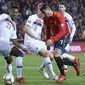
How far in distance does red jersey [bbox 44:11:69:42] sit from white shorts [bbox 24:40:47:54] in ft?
1.35

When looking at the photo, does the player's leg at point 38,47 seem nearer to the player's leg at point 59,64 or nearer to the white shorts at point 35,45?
the white shorts at point 35,45

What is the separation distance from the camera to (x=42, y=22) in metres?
11.6

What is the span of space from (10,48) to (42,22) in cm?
121

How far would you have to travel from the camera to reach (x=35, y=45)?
37.3 feet

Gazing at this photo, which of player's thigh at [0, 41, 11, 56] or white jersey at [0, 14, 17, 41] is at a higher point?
white jersey at [0, 14, 17, 41]

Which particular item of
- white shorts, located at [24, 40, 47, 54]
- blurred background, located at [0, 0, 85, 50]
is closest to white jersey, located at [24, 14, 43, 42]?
white shorts, located at [24, 40, 47, 54]

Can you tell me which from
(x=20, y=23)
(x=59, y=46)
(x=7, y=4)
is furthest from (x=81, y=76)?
(x=7, y=4)

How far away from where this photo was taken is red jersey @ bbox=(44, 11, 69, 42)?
1125 cm

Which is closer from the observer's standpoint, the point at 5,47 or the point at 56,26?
the point at 5,47

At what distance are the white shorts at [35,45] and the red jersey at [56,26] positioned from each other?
41 cm

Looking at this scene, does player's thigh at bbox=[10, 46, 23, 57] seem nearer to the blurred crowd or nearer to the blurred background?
the blurred background

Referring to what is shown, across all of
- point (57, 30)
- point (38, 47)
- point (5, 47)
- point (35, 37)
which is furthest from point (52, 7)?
point (5, 47)

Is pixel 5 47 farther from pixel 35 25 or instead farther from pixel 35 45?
pixel 35 25

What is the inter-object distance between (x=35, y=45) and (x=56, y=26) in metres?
0.76
